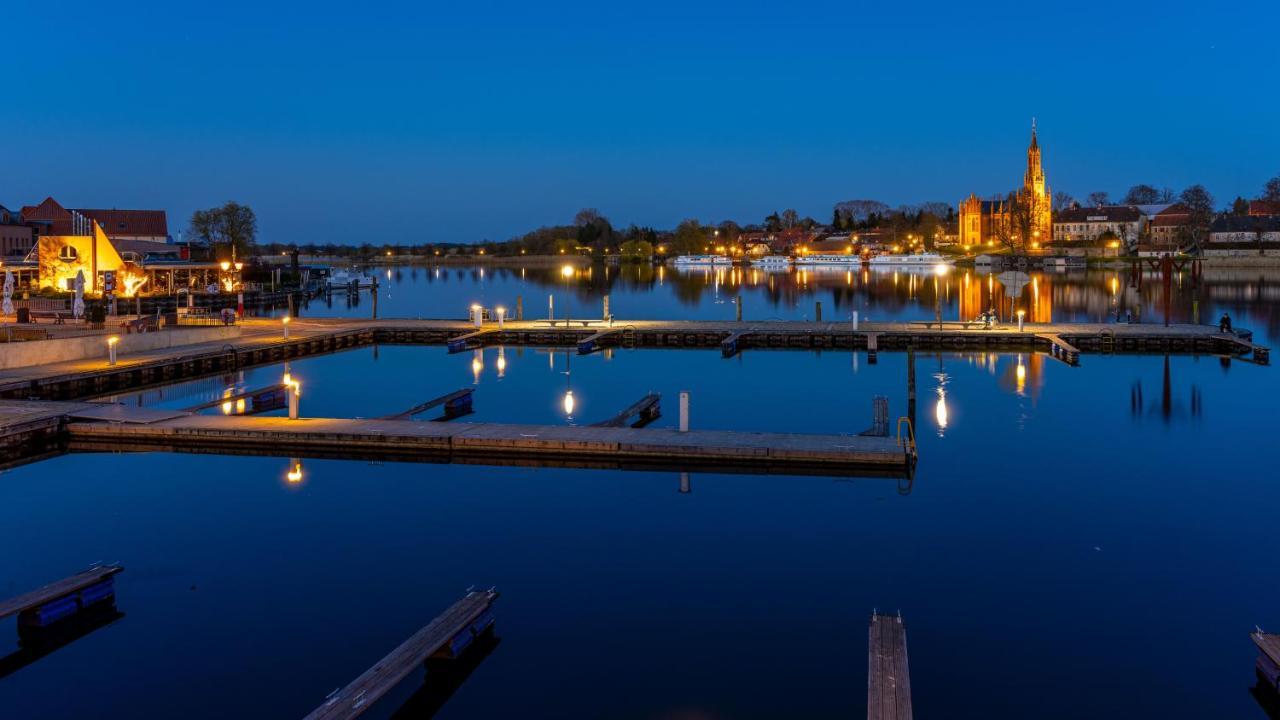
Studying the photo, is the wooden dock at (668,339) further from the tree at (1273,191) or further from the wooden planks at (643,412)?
the tree at (1273,191)

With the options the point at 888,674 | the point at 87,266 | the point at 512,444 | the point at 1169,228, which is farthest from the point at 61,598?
the point at 1169,228

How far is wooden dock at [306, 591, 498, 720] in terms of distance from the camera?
10234 millimetres

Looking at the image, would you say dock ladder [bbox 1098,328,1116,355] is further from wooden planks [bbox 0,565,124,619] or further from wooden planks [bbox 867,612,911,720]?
wooden planks [bbox 0,565,124,619]

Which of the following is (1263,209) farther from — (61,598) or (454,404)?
(61,598)

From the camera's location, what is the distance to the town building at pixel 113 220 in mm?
105000

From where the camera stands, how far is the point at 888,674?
428 inches

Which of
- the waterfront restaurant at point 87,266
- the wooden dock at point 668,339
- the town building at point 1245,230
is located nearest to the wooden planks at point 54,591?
the wooden dock at point 668,339

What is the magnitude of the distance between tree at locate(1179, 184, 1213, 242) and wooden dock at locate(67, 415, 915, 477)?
6567 inches

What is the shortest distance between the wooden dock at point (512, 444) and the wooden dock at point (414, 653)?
9.33m

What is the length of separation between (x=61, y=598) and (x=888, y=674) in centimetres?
1053

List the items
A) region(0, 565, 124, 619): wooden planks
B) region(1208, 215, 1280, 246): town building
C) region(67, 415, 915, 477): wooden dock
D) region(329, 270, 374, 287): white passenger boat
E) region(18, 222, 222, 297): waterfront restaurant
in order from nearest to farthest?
region(0, 565, 124, 619): wooden planks < region(67, 415, 915, 477): wooden dock < region(18, 222, 222, 297): waterfront restaurant < region(329, 270, 374, 287): white passenger boat < region(1208, 215, 1280, 246): town building

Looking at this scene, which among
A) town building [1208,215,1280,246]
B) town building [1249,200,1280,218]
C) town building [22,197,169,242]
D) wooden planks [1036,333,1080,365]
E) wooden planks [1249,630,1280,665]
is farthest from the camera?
town building [1249,200,1280,218]

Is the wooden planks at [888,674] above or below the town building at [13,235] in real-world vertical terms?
below

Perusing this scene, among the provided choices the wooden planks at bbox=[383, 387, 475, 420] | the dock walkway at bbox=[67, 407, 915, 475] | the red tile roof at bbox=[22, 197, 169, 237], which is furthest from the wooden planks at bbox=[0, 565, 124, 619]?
the red tile roof at bbox=[22, 197, 169, 237]
